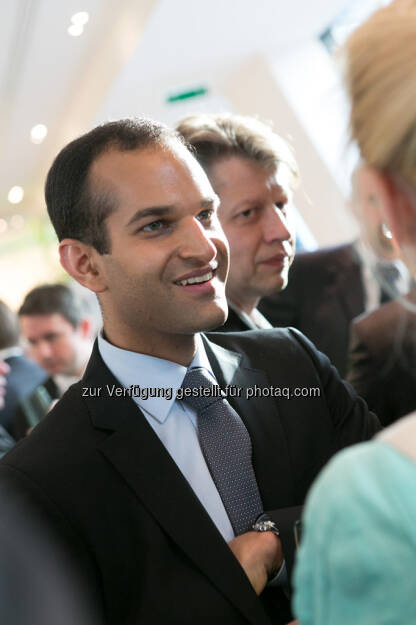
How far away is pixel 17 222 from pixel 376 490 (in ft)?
50.1

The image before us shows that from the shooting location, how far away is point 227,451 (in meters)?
1.53

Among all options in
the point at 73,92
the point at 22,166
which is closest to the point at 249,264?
the point at 73,92

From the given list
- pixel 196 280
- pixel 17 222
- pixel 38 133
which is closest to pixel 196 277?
pixel 196 280

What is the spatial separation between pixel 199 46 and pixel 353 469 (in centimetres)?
739

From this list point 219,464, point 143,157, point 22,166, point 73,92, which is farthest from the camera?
point 22,166

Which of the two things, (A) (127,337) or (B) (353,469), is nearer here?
(B) (353,469)

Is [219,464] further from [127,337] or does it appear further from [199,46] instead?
[199,46]

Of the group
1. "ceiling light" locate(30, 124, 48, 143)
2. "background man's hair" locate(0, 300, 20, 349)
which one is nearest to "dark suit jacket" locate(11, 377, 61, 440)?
"background man's hair" locate(0, 300, 20, 349)

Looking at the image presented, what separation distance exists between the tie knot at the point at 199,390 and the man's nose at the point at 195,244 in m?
0.23

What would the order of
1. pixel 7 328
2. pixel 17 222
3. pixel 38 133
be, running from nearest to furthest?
pixel 7 328 < pixel 38 133 < pixel 17 222

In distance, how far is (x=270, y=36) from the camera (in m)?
7.94

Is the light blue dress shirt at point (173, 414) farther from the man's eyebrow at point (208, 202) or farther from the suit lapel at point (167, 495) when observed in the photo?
the man's eyebrow at point (208, 202)

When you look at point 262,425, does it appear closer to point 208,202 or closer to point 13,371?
point 208,202

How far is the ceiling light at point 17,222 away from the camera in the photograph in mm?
14869
